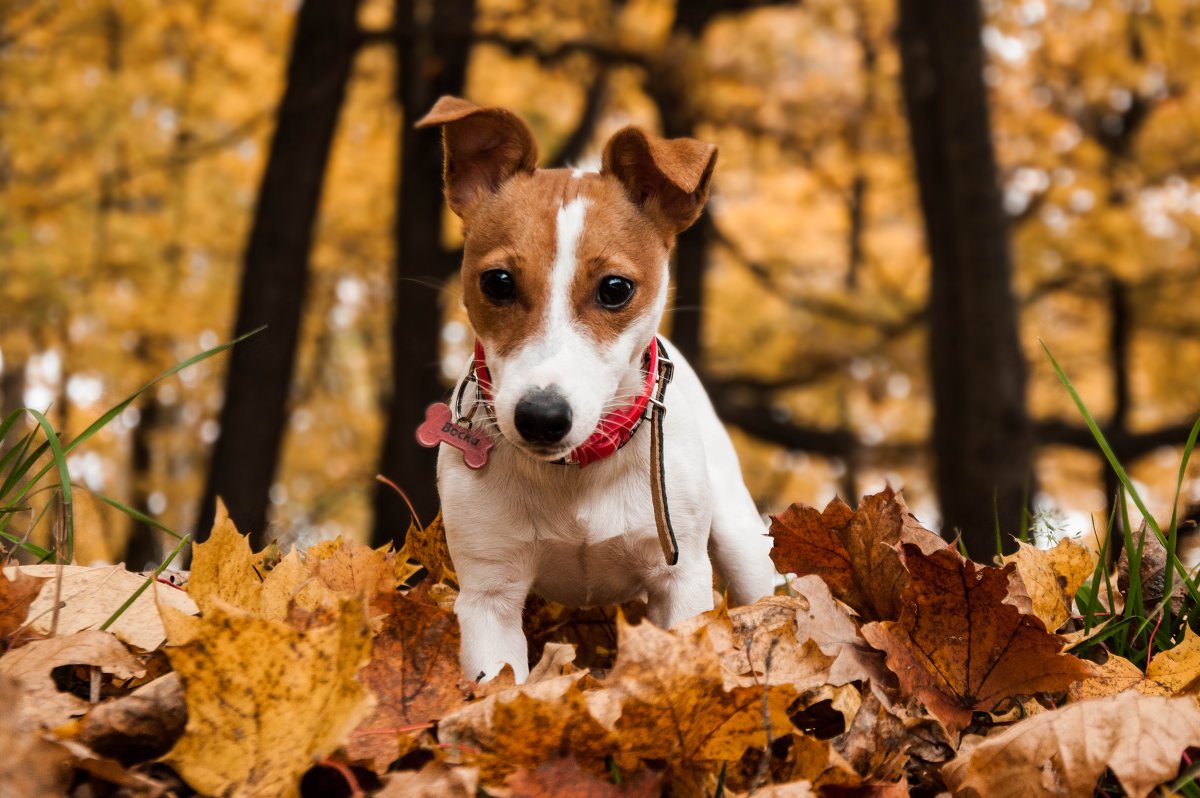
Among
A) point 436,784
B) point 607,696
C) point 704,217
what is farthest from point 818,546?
point 704,217

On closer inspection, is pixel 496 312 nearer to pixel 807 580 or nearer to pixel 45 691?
pixel 807 580

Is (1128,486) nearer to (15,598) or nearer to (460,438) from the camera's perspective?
(460,438)

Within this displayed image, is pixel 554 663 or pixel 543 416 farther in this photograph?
pixel 543 416

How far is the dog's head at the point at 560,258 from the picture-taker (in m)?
1.81

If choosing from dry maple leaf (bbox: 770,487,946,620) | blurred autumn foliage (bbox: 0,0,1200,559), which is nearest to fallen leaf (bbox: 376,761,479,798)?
dry maple leaf (bbox: 770,487,946,620)

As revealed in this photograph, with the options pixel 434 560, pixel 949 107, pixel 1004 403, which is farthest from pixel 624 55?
pixel 434 560

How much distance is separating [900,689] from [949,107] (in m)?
6.12

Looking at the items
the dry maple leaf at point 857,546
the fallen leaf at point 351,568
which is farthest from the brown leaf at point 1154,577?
the fallen leaf at point 351,568

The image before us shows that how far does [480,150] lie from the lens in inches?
89.2

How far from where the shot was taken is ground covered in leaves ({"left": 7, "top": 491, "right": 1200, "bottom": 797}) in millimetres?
1184

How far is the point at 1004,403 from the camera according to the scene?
664cm

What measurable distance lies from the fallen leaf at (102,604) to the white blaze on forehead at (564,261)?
0.79m

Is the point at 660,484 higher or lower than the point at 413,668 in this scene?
higher

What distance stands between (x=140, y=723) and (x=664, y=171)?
130cm
